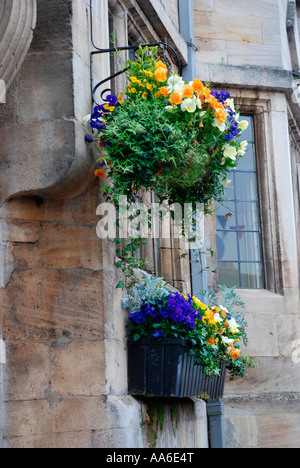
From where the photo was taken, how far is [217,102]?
204 inches

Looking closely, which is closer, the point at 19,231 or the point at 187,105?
the point at 187,105

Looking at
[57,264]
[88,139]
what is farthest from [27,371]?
[88,139]

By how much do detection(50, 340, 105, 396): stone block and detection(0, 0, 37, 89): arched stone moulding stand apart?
5.14ft

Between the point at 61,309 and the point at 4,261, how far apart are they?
434mm

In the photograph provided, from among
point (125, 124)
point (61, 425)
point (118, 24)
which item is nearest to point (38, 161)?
point (125, 124)

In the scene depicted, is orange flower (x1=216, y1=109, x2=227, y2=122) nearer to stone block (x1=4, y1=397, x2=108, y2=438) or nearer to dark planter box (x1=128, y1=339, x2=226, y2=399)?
dark planter box (x1=128, y1=339, x2=226, y2=399)

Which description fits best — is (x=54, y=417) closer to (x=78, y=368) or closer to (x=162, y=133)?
(x=78, y=368)

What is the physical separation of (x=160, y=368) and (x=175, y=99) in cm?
160

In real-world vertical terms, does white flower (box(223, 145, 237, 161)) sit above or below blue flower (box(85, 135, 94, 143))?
below

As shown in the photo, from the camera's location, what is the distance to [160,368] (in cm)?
543

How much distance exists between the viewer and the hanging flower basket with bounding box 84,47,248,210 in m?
5.08

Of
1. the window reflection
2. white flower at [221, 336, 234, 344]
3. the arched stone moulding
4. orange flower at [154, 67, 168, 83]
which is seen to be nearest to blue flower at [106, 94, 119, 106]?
orange flower at [154, 67, 168, 83]

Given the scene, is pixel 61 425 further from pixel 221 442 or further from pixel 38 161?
pixel 221 442

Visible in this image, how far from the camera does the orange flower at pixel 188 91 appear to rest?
16.8ft
